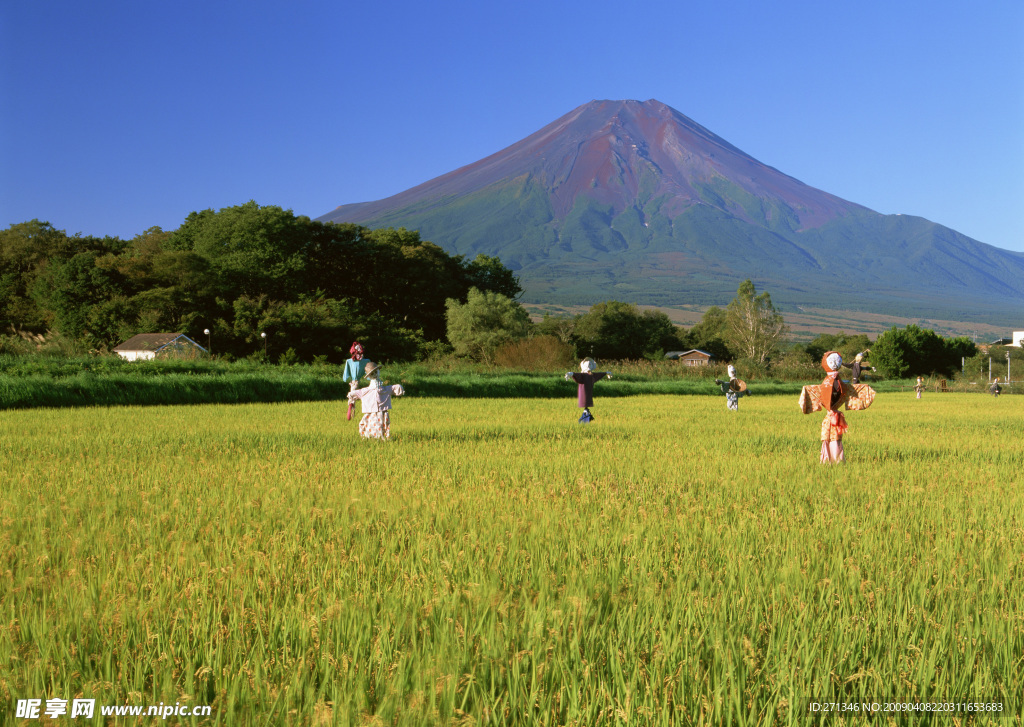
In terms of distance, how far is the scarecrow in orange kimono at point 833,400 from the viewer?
8.58 meters

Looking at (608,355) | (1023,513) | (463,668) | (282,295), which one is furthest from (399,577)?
(608,355)

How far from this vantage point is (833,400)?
8.63 metres

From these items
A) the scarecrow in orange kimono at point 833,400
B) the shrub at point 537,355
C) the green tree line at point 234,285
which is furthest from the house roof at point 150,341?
the scarecrow in orange kimono at point 833,400

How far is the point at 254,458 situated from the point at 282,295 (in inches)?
2132

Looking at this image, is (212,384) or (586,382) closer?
(586,382)

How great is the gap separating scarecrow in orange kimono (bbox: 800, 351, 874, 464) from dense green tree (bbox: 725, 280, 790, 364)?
73359 mm

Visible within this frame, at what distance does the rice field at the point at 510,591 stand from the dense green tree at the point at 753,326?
7514 cm

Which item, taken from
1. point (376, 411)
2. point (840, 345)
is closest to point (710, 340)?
point (840, 345)

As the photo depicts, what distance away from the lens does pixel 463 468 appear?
26.8 ft

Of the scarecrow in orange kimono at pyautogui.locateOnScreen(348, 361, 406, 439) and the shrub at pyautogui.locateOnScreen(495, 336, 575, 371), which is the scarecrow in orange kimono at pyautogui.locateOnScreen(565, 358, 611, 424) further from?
the shrub at pyautogui.locateOnScreen(495, 336, 575, 371)

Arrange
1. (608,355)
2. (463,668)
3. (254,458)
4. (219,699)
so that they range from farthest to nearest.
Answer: (608,355)
(254,458)
(463,668)
(219,699)

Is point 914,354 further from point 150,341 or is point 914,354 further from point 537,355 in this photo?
point 150,341

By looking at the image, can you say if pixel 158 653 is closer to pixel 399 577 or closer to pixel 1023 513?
pixel 399 577

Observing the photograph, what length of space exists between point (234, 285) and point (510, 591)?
5894cm
